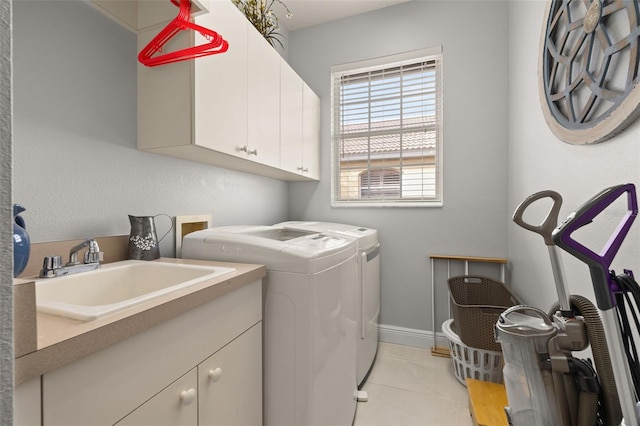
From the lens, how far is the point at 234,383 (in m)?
1.03

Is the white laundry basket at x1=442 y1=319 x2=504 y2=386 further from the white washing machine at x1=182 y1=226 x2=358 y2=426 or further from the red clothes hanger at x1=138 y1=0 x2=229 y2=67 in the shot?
the red clothes hanger at x1=138 y1=0 x2=229 y2=67

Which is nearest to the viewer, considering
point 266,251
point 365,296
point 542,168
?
point 266,251

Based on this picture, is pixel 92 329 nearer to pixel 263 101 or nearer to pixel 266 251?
pixel 266 251

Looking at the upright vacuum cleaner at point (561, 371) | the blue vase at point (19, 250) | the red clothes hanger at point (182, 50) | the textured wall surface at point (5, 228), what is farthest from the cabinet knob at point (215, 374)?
the red clothes hanger at point (182, 50)

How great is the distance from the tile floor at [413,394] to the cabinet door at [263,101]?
164 centimetres

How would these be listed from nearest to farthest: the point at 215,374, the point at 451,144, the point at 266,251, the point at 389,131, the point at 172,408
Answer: the point at 172,408
the point at 215,374
the point at 266,251
the point at 451,144
the point at 389,131

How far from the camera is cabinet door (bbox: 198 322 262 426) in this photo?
0.91m

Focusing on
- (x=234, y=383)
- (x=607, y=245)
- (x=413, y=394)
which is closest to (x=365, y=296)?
(x=413, y=394)

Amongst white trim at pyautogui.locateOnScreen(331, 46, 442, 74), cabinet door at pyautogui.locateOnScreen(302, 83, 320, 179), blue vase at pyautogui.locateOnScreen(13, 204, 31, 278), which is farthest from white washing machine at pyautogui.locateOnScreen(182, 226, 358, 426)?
white trim at pyautogui.locateOnScreen(331, 46, 442, 74)

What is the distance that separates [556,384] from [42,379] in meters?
1.09

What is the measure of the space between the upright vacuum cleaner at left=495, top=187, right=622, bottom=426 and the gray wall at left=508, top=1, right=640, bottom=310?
34 centimetres

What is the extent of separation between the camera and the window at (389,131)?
8.32ft

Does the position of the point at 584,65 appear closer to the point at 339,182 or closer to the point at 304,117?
the point at 304,117

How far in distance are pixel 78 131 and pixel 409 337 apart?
8.60 ft
